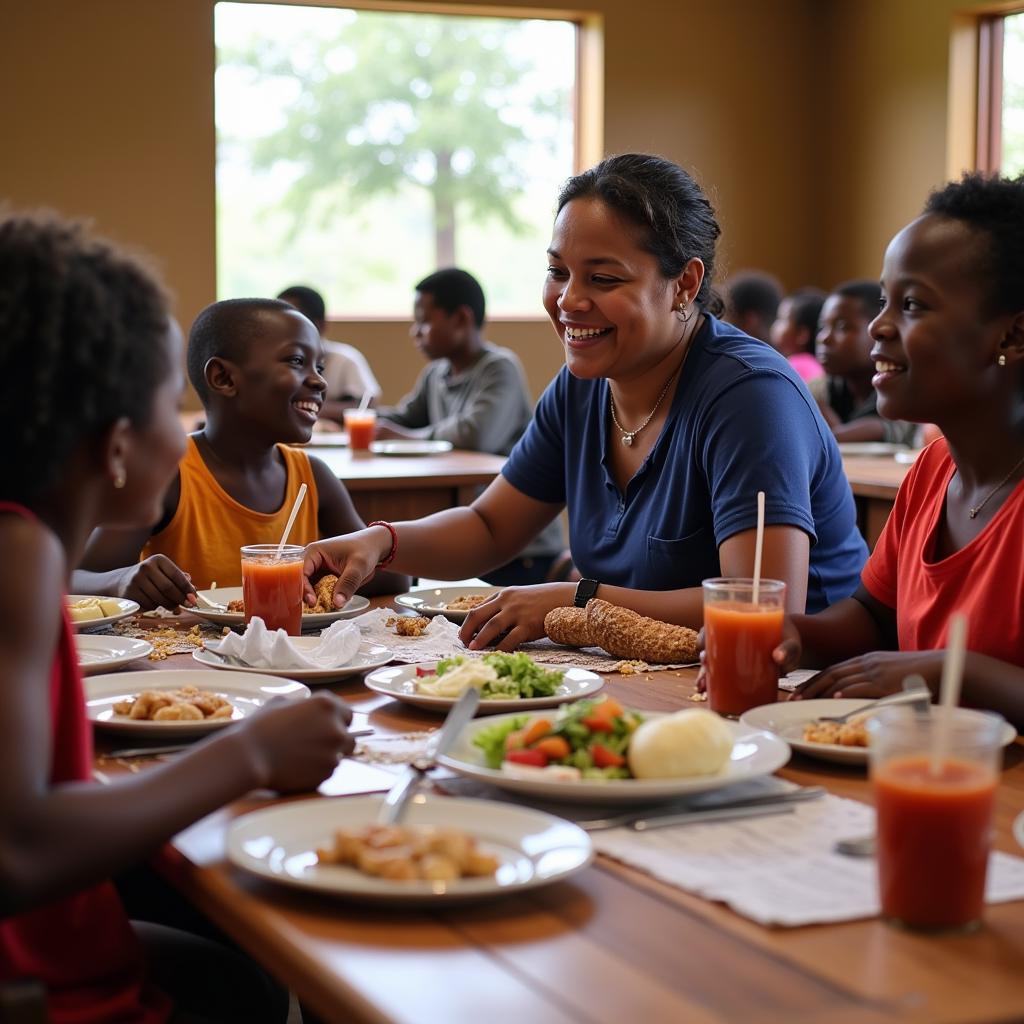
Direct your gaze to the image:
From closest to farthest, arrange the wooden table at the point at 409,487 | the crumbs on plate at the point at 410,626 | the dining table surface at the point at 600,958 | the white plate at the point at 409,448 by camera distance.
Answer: the dining table surface at the point at 600,958 < the crumbs on plate at the point at 410,626 < the wooden table at the point at 409,487 < the white plate at the point at 409,448

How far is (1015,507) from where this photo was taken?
170cm

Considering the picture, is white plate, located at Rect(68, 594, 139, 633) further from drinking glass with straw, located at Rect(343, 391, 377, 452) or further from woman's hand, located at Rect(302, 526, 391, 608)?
drinking glass with straw, located at Rect(343, 391, 377, 452)

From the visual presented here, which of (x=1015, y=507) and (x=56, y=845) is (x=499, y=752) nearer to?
(x=56, y=845)

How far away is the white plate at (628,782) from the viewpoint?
117cm

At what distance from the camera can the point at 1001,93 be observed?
7211 mm

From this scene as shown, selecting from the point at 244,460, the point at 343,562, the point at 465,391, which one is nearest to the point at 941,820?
the point at 343,562

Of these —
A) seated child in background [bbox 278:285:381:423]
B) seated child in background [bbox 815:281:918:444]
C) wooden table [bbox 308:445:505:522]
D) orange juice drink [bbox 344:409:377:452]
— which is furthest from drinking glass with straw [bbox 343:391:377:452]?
seated child in background [bbox 815:281:918:444]

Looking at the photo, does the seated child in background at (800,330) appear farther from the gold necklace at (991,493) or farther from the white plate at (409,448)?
the gold necklace at (991,493)

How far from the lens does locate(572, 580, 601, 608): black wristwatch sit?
1.99 meters

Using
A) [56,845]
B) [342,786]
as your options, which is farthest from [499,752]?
[56,845]

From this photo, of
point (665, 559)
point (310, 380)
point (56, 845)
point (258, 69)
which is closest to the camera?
point (56, 845)

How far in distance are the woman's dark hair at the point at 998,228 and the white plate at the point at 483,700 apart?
69 centimetres

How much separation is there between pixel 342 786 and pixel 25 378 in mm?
470

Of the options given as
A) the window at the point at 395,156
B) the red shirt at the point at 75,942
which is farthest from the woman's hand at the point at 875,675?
the window at the point at 395,156
